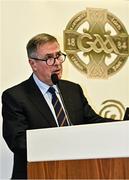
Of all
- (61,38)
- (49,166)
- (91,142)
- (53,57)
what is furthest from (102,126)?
(61,38)

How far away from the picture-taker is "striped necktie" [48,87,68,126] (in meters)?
1.91

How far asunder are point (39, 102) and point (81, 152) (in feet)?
2.79

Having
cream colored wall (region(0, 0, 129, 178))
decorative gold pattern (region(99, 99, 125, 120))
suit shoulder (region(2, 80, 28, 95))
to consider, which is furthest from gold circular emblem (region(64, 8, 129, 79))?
suit shoulder (region(2, 80, 28, 95))

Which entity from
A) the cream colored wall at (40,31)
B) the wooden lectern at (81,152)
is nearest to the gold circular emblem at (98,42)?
the cream colored wall at (40,31)

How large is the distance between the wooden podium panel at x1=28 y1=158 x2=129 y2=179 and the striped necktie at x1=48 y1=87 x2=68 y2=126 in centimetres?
61

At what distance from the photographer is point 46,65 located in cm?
211

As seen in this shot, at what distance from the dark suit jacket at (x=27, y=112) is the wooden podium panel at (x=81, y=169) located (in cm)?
45

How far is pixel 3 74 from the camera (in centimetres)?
231

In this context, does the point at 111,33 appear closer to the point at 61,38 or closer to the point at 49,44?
the point at 61,38

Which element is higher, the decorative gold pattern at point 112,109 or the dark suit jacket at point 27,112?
the dark suit jacket at point 27,112

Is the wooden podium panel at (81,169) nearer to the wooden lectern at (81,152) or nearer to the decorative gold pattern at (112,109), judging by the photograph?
the wooden lectern at (81,152)

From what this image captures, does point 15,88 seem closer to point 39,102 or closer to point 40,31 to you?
point 39,102

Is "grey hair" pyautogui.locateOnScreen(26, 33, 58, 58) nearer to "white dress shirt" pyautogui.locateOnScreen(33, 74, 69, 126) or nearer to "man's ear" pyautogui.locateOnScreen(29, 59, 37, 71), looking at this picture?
"man's ear" pyautogui.locateOnScreen(29, 59, 37, 71)

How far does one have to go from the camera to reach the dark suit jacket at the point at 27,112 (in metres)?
1.85
